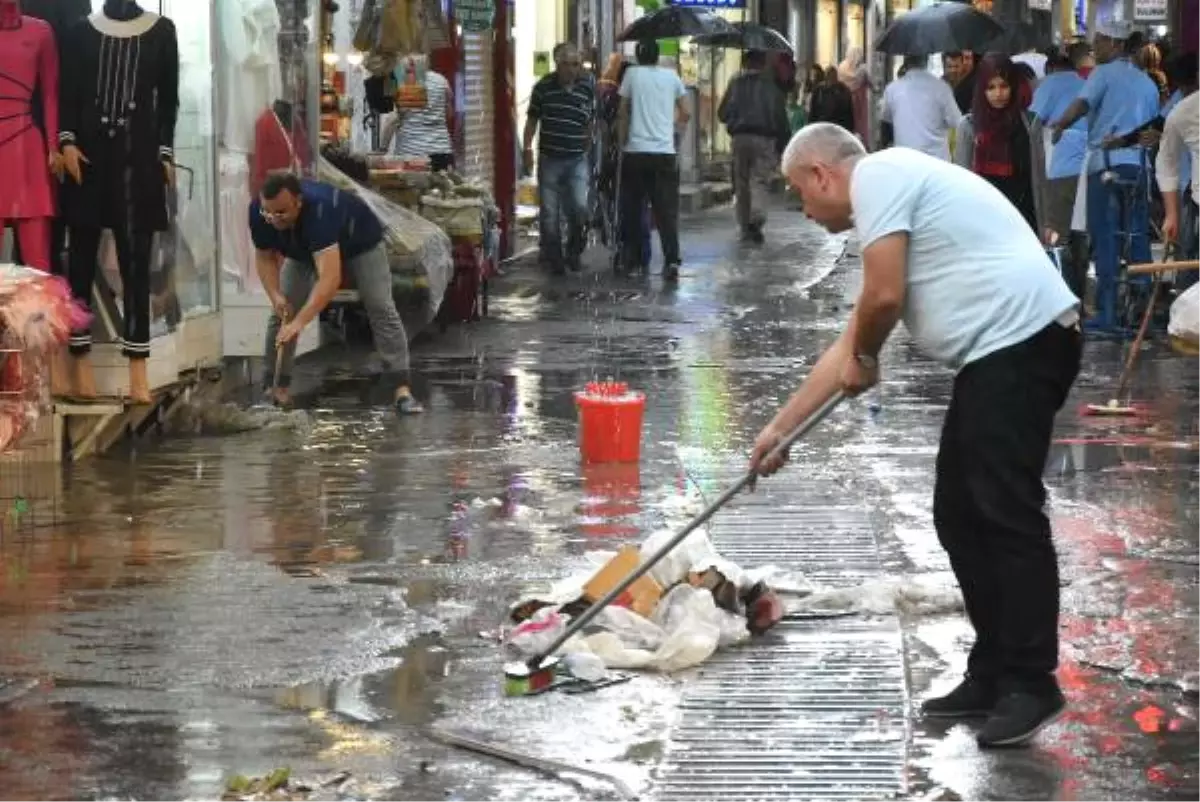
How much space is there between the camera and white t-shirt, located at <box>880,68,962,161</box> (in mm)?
19062

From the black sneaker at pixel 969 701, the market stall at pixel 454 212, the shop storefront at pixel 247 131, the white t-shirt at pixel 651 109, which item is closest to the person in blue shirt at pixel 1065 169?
the market stall at pixel 454 212

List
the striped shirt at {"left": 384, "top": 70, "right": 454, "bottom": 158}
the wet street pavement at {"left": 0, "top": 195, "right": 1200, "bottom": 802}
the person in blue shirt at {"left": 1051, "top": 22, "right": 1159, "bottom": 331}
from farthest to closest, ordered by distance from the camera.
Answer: the striped shirt at {"left": 384, "top": 70, "right": 454, "bottom": 158} < the person in blue shirt at {"left": 1051, "top": 22, "right": 1159, "bottom": 331} < the wet street pavement at {"left": 0, "top": 195, "right": 1200, "bottom": 802}

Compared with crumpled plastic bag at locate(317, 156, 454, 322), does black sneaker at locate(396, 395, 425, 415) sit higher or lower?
lower

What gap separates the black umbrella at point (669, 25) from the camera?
25.1m

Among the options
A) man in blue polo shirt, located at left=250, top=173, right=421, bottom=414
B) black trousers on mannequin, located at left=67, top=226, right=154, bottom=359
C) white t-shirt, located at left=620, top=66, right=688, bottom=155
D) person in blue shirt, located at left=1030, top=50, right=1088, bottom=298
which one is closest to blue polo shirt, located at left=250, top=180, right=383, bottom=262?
man in blue polo shirt, located at left=250, top=173, right=421, bottom=414

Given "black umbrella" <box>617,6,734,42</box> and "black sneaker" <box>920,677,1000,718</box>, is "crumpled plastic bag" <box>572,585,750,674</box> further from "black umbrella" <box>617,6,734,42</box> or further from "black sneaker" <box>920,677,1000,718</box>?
"black umbrella" <box>617,6,734,42</box>

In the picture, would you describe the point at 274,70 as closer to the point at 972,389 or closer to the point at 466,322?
the point at 466,322

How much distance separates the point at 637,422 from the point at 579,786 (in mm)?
5352

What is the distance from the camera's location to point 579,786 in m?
6.29

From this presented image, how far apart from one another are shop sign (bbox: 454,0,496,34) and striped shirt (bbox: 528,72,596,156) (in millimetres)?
1126

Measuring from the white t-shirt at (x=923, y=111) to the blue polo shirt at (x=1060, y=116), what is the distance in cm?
65

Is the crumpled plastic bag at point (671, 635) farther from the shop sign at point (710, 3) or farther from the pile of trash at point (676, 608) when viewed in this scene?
the shop sign at point (710, 3)

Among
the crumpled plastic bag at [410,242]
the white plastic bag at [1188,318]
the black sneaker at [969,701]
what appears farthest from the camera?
the crumpled plastic bag at [410,242]

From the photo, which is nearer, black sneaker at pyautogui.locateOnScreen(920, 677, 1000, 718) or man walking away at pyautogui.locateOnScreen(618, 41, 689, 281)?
black sneaker at pyautogui.locateOnScreen(920, 677, 1000, 718)
